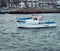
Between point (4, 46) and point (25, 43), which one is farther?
point (25, 43)

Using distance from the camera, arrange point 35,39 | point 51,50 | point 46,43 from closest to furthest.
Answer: point 51,50 < point 46,43 < point 35,39

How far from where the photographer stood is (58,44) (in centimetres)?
3550

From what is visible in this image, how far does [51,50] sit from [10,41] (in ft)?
25.5

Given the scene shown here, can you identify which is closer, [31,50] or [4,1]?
[31,50]

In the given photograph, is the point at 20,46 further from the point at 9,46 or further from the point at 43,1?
the point at 43,1

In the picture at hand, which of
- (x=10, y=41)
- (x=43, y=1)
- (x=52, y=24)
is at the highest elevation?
(x=10, y=41)

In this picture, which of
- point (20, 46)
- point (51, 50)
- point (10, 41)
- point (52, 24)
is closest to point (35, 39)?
point (10, 41)

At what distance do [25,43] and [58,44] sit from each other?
3385mm

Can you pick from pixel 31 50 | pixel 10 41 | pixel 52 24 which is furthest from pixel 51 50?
pixel 52 24

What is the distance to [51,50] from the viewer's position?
31.0m

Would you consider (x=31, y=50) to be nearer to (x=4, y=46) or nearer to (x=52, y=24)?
(x=4, y=46)

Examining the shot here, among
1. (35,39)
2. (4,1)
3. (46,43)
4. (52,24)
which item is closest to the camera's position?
(46,43)

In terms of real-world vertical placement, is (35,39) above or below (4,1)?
above

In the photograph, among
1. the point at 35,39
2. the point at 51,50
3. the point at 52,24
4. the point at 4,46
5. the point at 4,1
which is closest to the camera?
the point at 51,50
